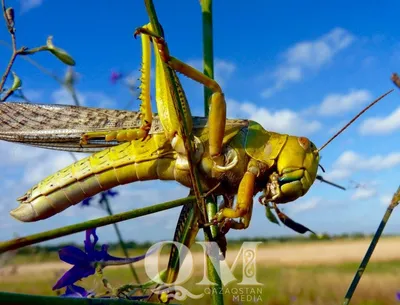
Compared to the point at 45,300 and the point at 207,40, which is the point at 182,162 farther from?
the point at 45,300

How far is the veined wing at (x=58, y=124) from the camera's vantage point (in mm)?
1379

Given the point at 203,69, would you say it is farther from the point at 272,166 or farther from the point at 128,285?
the point at 128,285

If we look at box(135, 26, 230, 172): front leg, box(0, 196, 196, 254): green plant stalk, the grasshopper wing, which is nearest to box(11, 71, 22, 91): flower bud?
the grasshopper wing

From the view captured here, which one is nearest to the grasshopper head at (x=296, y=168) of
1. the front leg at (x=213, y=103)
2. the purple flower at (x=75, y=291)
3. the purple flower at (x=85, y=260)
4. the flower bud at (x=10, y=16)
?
the front leg at (x=213, y=103)

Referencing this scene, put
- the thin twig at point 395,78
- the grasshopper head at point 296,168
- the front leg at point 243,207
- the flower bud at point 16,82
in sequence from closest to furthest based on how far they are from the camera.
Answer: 1. the thin twig at point 395,78
2. the front leg at point 243,207
3. the grasshopper head at point 296,168
4. the flower bud at point 16,82

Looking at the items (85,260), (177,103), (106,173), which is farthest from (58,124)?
(177,103)

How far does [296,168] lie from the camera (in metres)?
1.21

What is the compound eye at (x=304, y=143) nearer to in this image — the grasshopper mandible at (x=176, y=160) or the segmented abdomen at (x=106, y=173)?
the grasshopper mandible at (x=176, y=160)

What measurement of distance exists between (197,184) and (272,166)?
498 millimetres

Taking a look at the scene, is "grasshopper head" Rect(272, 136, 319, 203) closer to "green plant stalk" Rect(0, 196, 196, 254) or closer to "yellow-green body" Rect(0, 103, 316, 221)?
"yellow-green body" Rect(0, 103, 316, 221)

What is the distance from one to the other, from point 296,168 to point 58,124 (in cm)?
69

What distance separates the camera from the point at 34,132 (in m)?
1.42

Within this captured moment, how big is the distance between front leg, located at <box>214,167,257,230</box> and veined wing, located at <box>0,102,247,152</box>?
208 millimetres

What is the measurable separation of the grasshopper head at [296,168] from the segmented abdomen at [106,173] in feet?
0.87
